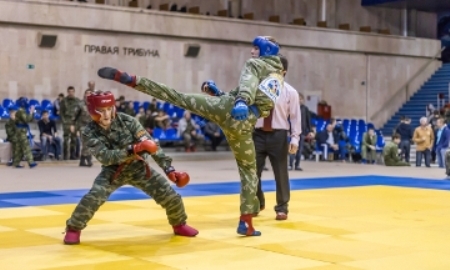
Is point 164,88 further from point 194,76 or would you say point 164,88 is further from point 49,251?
point 194,76

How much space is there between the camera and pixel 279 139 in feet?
30.0

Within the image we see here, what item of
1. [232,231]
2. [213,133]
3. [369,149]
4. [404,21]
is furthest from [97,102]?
[404,21]

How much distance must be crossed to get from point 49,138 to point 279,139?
13670 millimetres

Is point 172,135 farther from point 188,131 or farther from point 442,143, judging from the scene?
point 442,143

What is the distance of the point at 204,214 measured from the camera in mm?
9672

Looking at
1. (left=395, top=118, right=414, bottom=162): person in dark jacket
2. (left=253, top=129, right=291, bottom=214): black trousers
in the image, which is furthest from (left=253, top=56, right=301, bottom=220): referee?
(left=395, top=118, right=414, bottom=162): person in dark jacket

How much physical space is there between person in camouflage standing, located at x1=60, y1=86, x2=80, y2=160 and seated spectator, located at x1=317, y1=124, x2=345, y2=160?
26.9ft

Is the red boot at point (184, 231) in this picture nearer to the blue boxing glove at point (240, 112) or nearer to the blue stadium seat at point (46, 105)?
the blue boxing glove at point (240, 112)

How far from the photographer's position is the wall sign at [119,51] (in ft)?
81.1

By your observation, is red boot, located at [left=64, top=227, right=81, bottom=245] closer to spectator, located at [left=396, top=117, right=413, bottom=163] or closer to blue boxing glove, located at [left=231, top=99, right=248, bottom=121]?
blue boxing glove, located at [left=231, top=99, right=248, bottom=121]

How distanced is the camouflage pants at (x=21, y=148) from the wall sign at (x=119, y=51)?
573 cm

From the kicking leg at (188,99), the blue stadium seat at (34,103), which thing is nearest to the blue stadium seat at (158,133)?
the blue stadium seat at (34,103)

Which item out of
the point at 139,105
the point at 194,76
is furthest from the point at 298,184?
the point at 194,76

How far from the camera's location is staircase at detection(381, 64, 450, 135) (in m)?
A: 32.0
